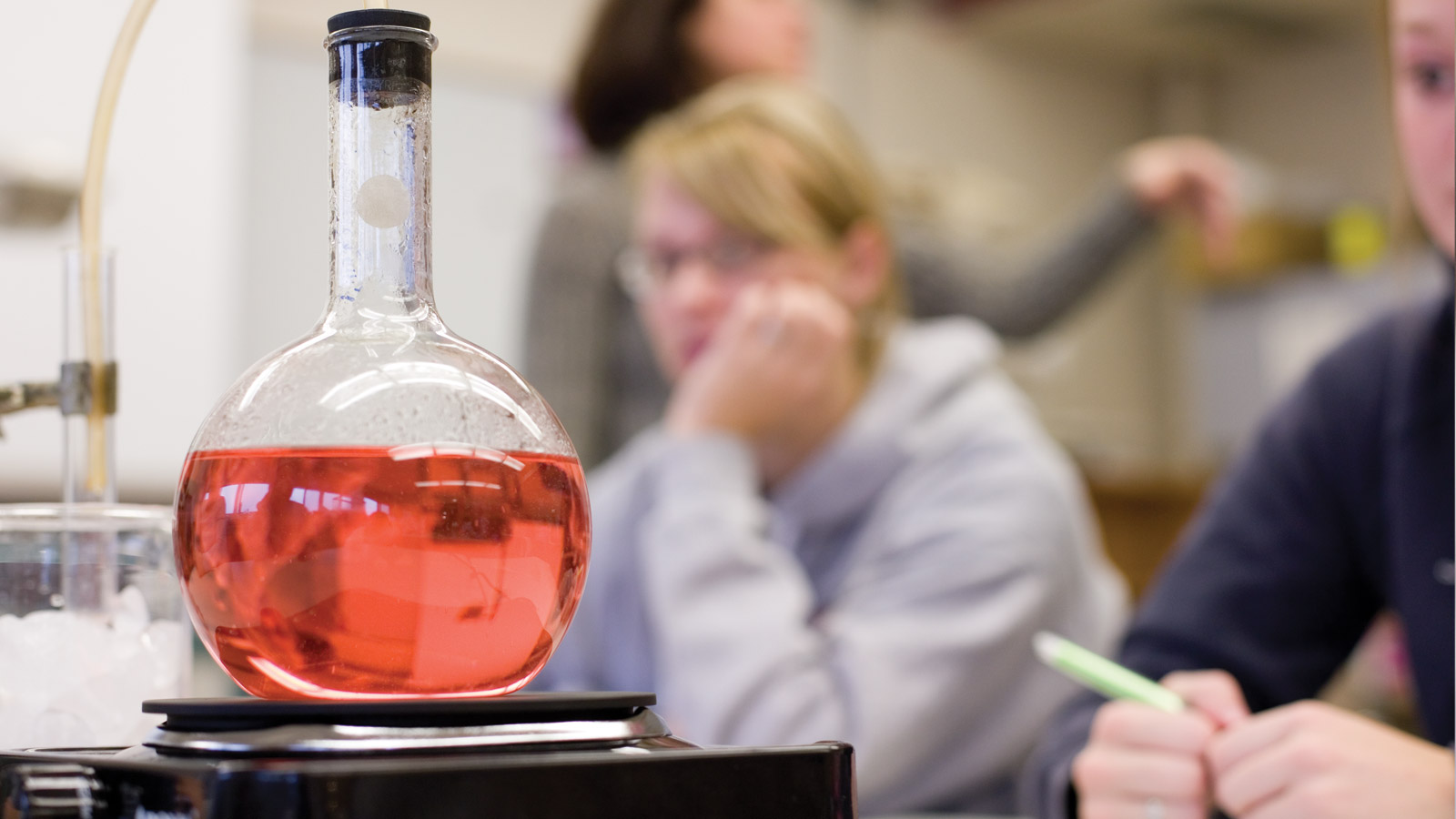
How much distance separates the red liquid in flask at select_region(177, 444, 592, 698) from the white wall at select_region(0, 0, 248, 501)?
212cm

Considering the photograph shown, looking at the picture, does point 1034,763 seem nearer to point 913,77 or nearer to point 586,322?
point 586,322

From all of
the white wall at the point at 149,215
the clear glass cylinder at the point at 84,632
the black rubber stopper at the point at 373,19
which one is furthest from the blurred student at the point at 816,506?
the white wall at the point at 149,215

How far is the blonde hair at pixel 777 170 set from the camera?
134 cm

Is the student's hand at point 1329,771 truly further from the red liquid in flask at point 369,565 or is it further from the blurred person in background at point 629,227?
the blurred person in background at point 629,227

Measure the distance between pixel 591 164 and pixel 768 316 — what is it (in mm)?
536

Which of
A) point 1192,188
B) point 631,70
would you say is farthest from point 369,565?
point 1192,188

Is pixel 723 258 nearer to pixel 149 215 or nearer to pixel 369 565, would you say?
pixel 369 565

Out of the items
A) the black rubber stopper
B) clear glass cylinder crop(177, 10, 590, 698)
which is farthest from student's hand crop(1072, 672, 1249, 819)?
the black rubber stopper

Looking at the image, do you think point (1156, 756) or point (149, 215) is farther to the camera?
point (149, 215)

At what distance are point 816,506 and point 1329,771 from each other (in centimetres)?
75

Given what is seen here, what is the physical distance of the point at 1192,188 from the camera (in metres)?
1.83

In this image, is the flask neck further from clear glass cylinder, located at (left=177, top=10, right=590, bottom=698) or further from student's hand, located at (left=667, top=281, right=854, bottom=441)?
student's hand, located at (left=667, top=281, right=854, bottom=441)

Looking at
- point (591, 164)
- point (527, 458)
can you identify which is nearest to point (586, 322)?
point (591, 164)

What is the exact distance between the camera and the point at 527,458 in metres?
0.41
